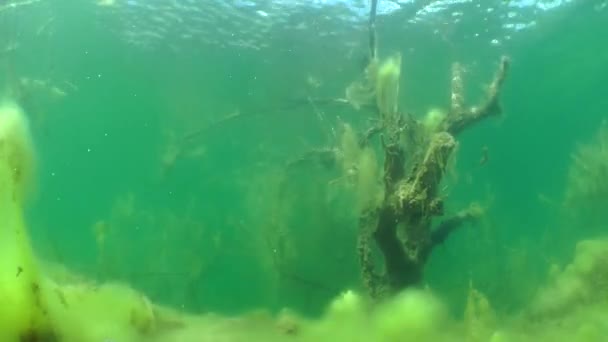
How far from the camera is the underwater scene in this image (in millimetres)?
6699

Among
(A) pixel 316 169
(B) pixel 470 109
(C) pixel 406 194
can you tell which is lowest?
(A) pixel 316 169

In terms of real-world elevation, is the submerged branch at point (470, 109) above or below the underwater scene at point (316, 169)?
above

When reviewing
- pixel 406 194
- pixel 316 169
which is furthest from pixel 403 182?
pixel 316 169

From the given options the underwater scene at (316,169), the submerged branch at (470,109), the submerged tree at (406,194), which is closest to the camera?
the underwater scene at (316,169)

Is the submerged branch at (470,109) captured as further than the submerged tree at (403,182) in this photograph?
Yes

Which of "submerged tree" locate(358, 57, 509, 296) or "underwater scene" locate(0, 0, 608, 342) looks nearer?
"underwater scene" locate(0, 0, 608, 342)

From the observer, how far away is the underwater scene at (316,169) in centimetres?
670

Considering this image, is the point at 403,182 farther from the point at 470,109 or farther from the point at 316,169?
the point at 316,169

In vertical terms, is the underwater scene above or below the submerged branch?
below

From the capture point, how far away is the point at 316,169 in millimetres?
19438

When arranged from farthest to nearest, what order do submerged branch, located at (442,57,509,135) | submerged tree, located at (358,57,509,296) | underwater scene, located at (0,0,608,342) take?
1. submerged branch, located at (442,57,509,135)
2. submerged tree, located at (358,57,509,296)
3. underwater scene, located at (0,0,608,342)

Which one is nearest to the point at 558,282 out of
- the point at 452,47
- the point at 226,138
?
the point at 452,47

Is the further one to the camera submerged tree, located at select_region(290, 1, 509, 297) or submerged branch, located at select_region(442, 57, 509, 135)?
submerged branch, located at select_region(442, 57, 509, 135)

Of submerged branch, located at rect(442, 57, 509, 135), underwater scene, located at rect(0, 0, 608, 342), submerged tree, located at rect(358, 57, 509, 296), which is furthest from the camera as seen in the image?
submerged branch, located at rect(442, 57, 509, 135)
